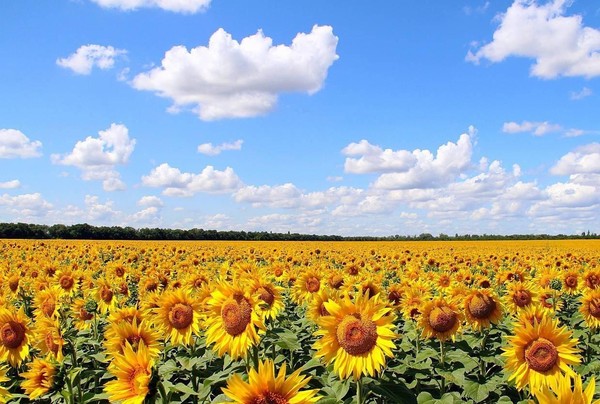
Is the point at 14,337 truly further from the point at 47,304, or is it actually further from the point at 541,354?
the point at 541,354

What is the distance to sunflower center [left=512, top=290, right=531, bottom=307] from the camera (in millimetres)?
8539

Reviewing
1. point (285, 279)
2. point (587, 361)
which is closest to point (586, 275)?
point (587, 361)

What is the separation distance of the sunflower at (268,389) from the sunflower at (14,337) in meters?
4.11

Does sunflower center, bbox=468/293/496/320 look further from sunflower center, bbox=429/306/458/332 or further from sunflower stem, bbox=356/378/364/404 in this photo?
sunflower stem, bbox=356/378/364/404

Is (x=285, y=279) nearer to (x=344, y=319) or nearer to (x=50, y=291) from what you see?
(x=50, y=291)

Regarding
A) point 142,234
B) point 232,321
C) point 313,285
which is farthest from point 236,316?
point 142,234

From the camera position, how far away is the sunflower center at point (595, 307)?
7496mm

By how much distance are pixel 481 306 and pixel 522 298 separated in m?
2.09

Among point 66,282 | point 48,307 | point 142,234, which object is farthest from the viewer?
point 142,234


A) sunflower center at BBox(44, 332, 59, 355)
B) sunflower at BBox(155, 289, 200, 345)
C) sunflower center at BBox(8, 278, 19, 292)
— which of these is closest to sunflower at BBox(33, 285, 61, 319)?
sunflower center at BBox(44, 332, 59, 355)

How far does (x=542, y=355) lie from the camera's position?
4.89 meters

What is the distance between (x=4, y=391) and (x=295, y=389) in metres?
2.70

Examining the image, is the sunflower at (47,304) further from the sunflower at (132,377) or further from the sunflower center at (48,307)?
the sunflower at (132,377)

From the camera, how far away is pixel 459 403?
5.02 metres
